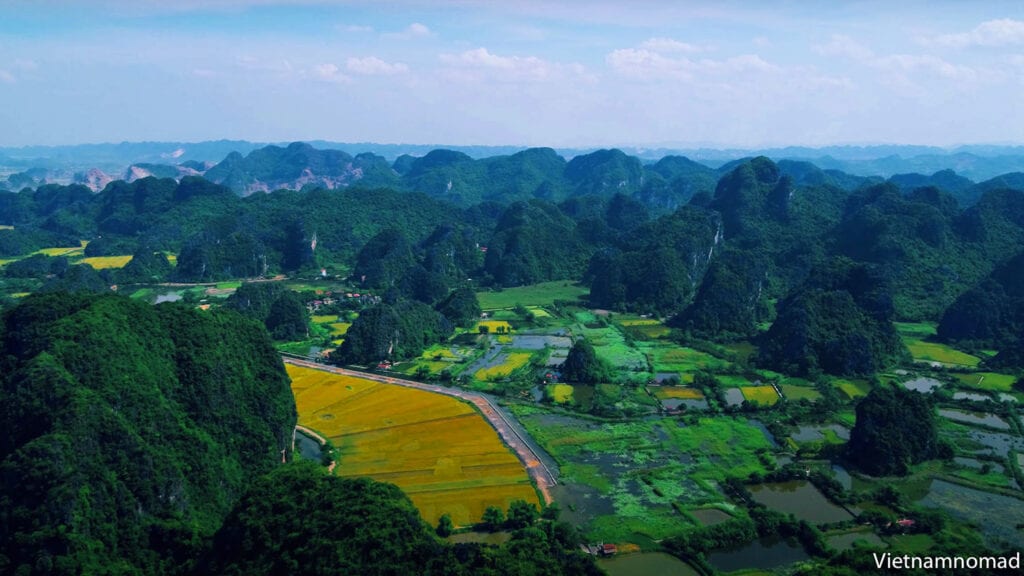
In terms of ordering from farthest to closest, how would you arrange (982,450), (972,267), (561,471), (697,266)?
(697,266), (972,267), (982,450), (561,471)

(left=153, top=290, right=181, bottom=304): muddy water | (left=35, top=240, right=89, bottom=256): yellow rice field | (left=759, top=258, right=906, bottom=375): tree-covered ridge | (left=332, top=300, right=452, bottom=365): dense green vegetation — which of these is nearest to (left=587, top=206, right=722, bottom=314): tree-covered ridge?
(left=759, top=258, right=906, bottom=375): tree-covered ridge

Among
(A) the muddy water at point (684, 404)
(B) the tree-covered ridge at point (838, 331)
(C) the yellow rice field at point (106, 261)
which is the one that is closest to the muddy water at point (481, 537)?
(A) the muddy water at point (684, 404)

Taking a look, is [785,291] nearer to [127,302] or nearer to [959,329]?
[959,329]

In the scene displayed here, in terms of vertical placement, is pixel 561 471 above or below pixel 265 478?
below

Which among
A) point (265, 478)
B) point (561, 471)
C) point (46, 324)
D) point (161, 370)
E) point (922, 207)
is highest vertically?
point (922, 207)

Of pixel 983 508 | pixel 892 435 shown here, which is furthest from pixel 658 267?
pixel 983 508

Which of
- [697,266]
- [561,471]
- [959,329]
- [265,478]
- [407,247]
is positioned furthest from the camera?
[407,247]

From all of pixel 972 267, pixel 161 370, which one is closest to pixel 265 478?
pixel 161 370

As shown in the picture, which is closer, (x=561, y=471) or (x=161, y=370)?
(x=161, y=370)

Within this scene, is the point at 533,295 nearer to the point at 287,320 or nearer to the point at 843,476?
the point at 287,320

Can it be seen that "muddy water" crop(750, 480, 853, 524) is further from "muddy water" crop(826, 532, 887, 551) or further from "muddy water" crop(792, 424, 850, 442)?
"muddy water" crop(792, 424, 850, 442)
